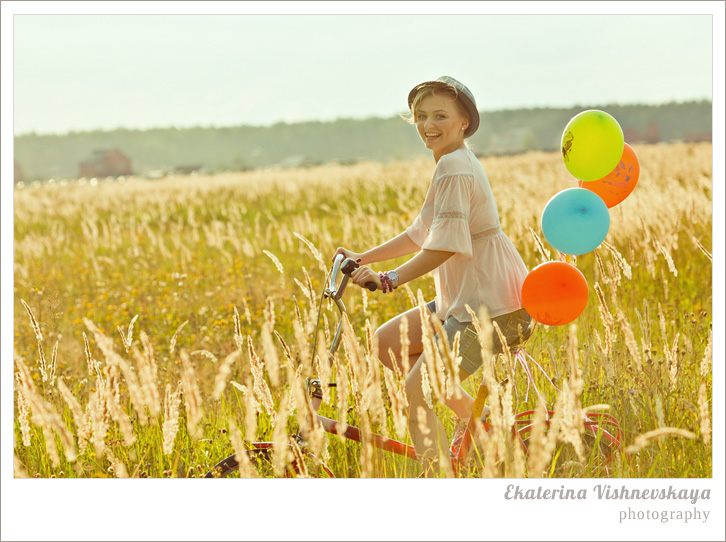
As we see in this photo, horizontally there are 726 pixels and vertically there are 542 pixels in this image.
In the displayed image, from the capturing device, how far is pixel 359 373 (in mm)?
2234

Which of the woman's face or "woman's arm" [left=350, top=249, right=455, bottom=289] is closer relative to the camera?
"woman's arm" [left=350, top=249, right=455, bottom=289]

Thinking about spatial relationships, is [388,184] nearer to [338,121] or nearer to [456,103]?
[456,103]

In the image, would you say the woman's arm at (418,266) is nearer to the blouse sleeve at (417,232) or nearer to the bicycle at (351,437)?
the bicycle at (351,437)

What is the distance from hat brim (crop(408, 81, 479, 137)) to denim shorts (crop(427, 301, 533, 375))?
77cm

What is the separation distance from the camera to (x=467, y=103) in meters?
2.61

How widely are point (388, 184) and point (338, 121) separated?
70.8m

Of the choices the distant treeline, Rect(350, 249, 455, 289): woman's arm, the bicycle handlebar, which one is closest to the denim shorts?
Rect(350, 249, 455, 289): woman's arm

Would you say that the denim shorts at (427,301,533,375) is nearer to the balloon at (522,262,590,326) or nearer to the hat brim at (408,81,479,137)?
the balloon at (522,262,590,326)

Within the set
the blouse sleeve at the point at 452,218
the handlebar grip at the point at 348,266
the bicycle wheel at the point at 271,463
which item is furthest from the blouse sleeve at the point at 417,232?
the bicycle wheel at the point at 271,463

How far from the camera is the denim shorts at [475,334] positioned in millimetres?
2533

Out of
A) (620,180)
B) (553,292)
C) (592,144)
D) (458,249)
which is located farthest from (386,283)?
(620,180)

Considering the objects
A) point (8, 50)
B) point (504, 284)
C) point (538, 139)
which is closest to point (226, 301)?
point (8, 50)

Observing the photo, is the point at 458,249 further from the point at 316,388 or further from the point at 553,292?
the point at 316,388

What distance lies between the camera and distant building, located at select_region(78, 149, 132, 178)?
75.2m
